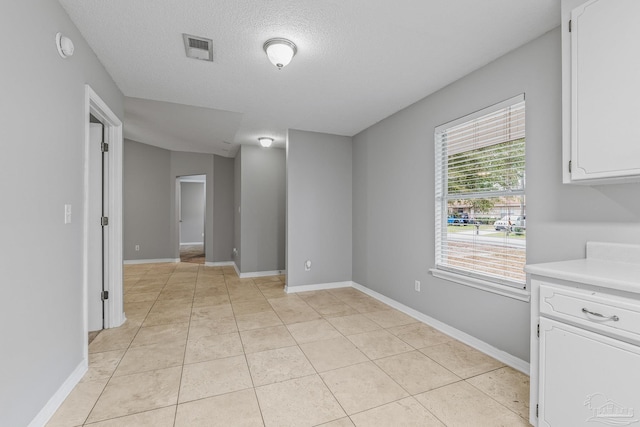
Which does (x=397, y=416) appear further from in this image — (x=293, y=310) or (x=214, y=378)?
(x=293, y=310)

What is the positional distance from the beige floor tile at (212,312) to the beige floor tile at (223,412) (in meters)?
1.51

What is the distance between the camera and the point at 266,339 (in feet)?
9.01

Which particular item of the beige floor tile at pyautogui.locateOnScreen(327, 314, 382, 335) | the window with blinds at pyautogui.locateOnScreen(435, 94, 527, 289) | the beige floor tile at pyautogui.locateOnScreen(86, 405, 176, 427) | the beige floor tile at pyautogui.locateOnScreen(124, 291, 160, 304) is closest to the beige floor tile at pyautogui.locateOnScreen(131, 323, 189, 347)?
the beige floor tile at pyautogui.locateOnScreen(86, 405, 176, 427)

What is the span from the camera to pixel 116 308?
9.81ft

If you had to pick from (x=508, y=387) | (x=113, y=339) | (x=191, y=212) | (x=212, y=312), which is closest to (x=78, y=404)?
(x=113, y=339)

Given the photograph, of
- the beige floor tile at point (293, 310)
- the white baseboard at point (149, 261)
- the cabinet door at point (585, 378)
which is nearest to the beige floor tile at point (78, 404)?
the beige floor tile at point (293, 310)

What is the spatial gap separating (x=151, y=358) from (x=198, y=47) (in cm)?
251

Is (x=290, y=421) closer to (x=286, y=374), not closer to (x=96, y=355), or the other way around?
(x=286, y=374)

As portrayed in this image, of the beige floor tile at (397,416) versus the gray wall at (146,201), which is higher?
the gray wall at (146,201)

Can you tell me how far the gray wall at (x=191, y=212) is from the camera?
995 cm

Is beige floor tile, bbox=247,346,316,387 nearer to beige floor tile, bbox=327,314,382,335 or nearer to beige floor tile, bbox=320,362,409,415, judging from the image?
beige floor tile, bbox=320,362,409,415

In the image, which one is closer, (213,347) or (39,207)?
(39,207)

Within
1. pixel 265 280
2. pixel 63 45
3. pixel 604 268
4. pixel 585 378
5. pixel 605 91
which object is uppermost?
pixel 63 45

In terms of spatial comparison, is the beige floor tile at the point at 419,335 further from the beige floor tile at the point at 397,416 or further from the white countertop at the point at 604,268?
the white countertop at the point at 604,268
